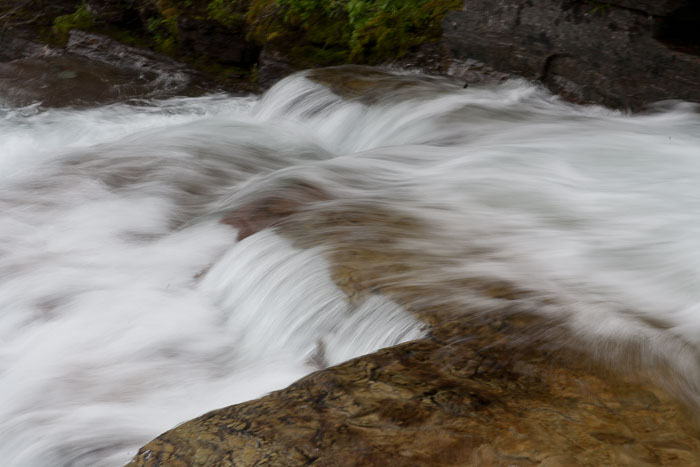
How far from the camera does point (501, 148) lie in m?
5.07

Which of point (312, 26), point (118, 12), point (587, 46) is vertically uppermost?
point (587, 46)

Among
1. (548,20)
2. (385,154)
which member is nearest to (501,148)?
(385,154)

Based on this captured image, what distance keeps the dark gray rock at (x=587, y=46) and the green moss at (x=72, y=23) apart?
5.23 meters

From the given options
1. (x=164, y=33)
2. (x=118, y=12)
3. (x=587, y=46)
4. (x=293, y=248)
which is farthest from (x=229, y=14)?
(x=293, y=248)

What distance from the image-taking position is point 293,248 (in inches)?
136

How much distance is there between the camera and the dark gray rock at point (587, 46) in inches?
223

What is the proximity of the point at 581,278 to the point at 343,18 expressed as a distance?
18.3 ft

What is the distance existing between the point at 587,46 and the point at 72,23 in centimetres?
686

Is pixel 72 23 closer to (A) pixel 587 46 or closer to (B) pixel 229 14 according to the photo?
(B) pixel 229 14

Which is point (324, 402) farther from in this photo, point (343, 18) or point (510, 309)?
point (343, 18)

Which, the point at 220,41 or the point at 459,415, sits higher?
the point at 220,41

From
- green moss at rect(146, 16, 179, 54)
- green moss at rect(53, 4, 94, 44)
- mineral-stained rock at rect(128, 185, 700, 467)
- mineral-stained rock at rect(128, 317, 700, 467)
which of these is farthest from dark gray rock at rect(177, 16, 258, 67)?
mineral-stained rock at rect(128, 317, 700, 467)

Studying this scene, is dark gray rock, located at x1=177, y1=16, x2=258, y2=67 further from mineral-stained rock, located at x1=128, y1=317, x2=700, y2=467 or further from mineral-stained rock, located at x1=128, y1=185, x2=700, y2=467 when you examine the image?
mineral-stained rock, located at x1=128, y1=317, x2=700, y2=467

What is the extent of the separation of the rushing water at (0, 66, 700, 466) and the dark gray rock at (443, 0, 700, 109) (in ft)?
0.61
